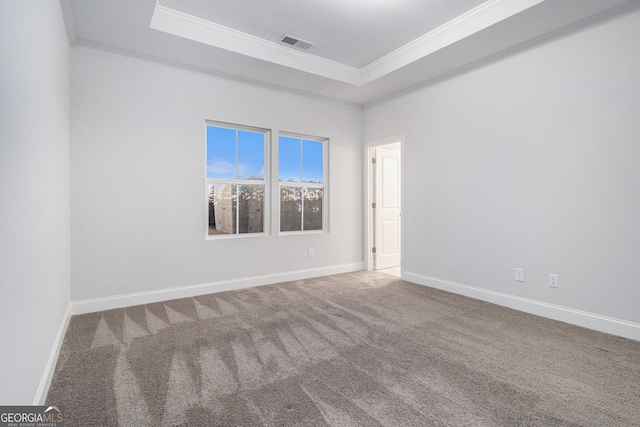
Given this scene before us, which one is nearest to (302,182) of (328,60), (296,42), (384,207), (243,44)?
(384,207)

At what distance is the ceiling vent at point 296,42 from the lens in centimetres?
351

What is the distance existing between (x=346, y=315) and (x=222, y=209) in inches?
83.9

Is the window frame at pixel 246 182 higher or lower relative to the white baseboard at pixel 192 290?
higher

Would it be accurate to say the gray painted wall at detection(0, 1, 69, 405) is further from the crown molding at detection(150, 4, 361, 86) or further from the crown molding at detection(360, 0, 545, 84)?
the crown molding at detection(360, 0, 545, 84)

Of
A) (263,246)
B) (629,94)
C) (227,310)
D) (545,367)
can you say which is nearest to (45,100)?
(227,310)

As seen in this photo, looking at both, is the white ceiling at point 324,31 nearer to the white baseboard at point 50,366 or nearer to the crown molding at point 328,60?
the crown molding at point 328,60

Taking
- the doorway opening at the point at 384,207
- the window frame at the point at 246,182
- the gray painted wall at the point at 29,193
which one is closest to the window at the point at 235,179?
the window frame at the point at 246,182

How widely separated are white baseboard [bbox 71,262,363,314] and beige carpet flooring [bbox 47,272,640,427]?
16 centimetres

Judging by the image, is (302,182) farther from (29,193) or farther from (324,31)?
(29,193)

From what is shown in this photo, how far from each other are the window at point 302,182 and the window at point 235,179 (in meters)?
0.32

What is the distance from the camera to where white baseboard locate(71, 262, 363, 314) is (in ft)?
10.6

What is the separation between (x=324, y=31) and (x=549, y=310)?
146 inches

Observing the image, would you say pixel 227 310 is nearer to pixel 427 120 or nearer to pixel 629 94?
pixel 427 120

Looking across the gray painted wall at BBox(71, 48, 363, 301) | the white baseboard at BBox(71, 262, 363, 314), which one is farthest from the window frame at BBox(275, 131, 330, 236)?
the white baseboard at BBox(71, 262, 363, 314)
